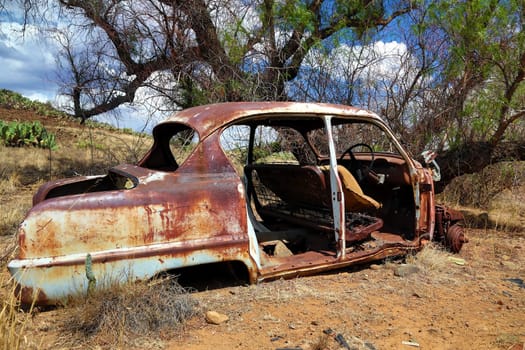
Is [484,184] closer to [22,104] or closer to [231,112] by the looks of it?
[231,112]

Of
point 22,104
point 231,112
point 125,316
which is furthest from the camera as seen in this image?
point 22,104

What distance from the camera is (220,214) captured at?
11.7ft

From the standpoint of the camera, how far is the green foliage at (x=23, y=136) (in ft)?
A: 45.6

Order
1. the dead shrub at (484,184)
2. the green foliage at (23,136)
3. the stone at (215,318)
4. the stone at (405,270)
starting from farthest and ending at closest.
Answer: the green foliage at (23,136) → the dead shrub at (484,184) → the stone at (405,270) → the stone at (215,318)

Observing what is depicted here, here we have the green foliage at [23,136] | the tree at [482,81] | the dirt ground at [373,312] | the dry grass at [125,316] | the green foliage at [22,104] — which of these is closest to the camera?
the dry grass at [125,316]

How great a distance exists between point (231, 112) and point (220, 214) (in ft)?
3.07

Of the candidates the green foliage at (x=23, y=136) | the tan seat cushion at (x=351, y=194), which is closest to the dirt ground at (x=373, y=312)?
the tan seat cushion at (x=351, y=194)

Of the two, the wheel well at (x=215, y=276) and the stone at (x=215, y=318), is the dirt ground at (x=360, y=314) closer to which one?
the stone at (x=215, y=318)

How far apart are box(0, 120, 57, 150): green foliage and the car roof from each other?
Result: 442 inches

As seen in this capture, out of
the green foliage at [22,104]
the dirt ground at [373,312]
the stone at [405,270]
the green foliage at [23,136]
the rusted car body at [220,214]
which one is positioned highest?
the green foliage at [22,104]

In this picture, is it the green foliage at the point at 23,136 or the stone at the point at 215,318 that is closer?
the stone at the point at 215,318

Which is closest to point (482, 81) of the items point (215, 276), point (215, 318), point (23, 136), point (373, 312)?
point (373, 312)

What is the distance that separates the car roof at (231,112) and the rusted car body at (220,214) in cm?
1

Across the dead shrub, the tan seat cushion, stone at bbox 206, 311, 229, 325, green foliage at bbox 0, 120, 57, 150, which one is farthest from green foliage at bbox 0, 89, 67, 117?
stone at bbox 206, 311, 229, 325
